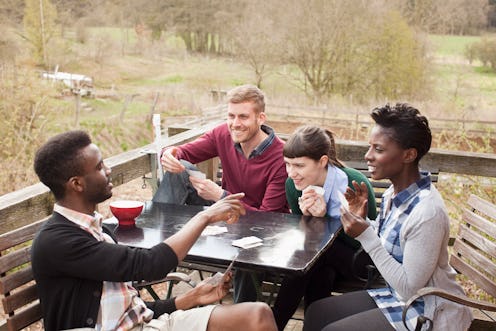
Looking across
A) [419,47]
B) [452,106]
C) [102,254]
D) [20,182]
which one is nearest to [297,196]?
[102,254]

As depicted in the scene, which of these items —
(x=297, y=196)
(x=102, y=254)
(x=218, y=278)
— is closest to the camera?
(x=102, y=254)

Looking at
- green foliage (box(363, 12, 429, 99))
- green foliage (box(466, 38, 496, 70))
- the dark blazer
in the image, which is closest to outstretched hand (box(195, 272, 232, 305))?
the dark blazer

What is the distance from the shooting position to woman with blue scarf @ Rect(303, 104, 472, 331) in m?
1.87

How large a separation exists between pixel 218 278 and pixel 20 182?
535 cm

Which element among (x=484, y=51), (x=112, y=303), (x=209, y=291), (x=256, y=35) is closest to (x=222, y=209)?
(x=209, y=291)

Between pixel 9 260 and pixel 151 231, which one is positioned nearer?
A: pixel 9 260

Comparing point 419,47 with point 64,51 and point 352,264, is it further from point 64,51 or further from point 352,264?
point 352,264

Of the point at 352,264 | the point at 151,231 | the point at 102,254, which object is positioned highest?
the point at 102,254

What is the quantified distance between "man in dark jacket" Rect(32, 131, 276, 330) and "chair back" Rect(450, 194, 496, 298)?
1039mm

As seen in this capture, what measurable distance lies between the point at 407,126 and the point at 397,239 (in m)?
0.44

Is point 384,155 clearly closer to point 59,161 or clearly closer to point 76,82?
point 59,161

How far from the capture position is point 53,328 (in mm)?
1692

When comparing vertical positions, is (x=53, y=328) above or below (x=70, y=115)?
above

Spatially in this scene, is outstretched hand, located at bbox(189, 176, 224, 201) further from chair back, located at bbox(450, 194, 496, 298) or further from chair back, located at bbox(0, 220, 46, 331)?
chair back, located at bbox(450, 194, 496, 298)
